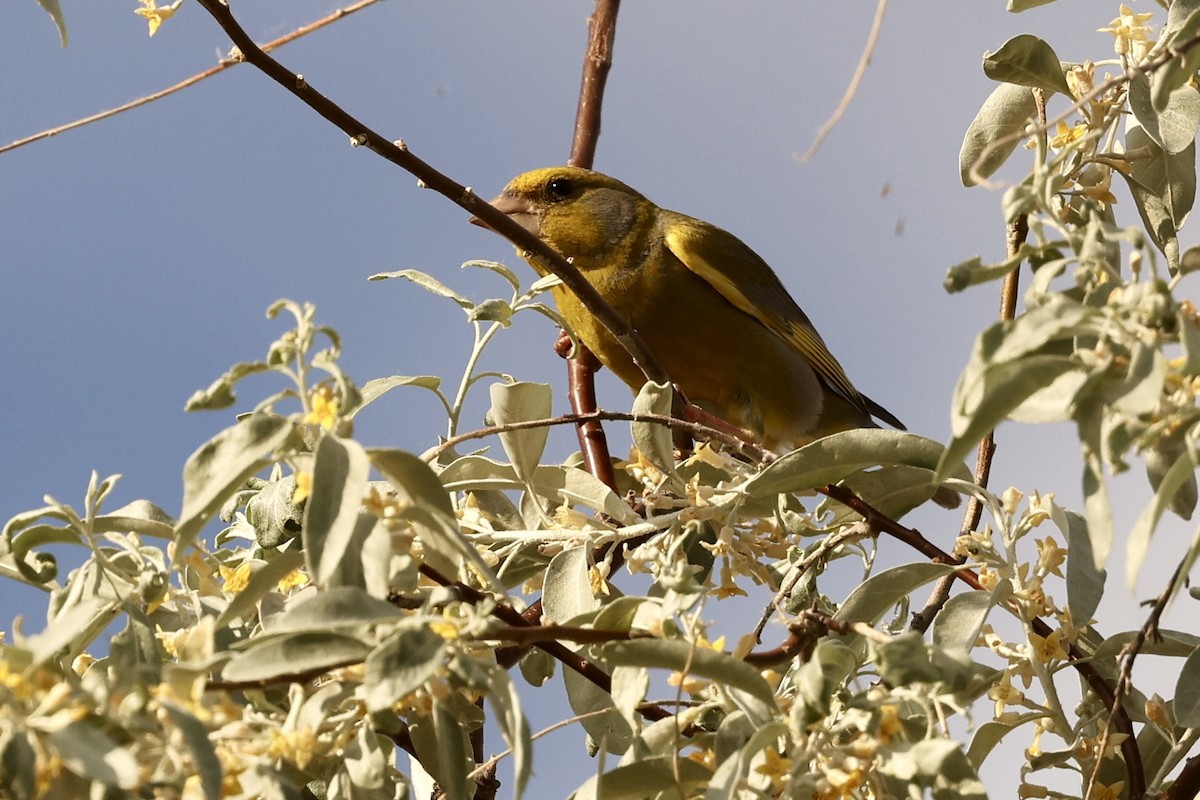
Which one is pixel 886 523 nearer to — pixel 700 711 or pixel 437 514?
pixel 700 711

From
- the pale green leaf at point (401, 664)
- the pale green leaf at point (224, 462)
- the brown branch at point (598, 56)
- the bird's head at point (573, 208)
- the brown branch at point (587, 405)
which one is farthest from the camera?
the bird's head at point (573, 208)

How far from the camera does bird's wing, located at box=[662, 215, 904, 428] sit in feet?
16.3

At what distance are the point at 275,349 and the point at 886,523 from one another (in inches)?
49.6

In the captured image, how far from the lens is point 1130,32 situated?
2.47 m

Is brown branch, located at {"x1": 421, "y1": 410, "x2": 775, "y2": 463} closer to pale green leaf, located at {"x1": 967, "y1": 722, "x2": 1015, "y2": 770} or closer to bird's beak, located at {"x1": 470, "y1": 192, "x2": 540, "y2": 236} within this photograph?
pale green leaf, located at {"x1": 967, "y1": 722, "x2": 1015, "y2": 770}

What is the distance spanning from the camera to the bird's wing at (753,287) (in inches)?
196

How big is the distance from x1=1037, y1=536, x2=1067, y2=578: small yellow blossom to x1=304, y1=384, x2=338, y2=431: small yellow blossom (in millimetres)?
1113

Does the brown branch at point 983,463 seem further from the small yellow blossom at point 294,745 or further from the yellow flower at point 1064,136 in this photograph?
the small yellow blossom at point 294,745

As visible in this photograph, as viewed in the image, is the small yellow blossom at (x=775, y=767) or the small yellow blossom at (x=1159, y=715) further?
the small yellow blossom at (x=1159, y=715)

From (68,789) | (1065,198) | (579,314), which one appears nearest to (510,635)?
(68,789)

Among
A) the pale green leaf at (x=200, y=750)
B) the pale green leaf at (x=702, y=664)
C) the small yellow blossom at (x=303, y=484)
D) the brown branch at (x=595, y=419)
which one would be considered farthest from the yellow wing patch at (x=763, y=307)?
the pale green leaf at (x=200, y=750)

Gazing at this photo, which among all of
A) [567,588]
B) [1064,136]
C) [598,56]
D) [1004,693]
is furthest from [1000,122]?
[598,56]

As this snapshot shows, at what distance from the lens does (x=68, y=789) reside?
4.38 ft

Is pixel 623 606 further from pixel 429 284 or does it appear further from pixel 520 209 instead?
pixel 520 209
